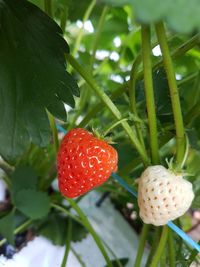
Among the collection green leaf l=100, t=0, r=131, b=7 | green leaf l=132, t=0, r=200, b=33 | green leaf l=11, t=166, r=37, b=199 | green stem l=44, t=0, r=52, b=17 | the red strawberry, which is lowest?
green leaf l=11, t=166, r=37, b=199

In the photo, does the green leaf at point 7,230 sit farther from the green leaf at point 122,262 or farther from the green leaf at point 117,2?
the green leaf at point 117,2

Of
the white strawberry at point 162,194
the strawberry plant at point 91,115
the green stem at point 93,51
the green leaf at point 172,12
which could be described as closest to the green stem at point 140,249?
the strawberry plant at point 91,115

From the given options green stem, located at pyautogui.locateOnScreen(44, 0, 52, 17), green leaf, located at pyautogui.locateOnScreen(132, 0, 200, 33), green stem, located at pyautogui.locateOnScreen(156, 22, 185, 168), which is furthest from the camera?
green stem, located at pyautogui.locateOnScreen(44, 0, 52, 17)

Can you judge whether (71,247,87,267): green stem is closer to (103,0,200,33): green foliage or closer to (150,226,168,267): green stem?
(150,226,168,267): green stem

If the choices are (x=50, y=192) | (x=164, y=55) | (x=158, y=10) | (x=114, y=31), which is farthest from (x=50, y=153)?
(x=158, y=10)

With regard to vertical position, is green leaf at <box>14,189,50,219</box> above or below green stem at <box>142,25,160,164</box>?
below

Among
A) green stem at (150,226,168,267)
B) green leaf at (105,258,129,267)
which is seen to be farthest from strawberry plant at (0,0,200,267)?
green leaf at (105,258,129,267)
